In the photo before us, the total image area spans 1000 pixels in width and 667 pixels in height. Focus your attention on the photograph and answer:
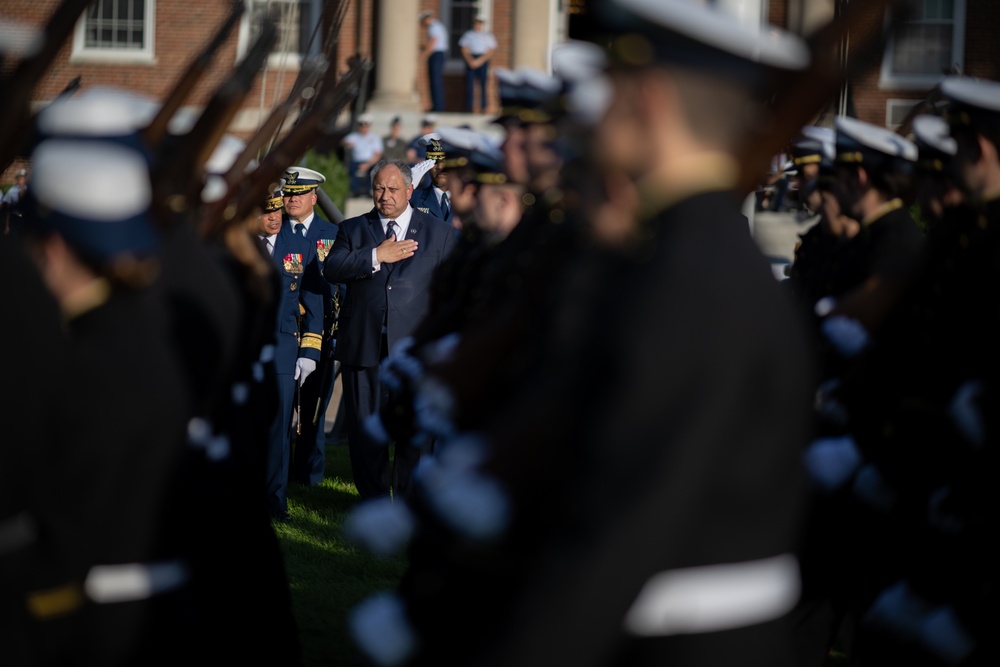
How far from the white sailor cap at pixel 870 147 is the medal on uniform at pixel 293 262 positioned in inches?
182

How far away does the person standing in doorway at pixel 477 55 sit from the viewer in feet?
84.0

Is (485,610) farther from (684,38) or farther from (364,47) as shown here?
(364,47)

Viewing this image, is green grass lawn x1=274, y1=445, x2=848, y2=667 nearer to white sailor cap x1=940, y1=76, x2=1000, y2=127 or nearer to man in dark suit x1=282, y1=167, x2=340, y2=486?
man in dark suit x1=282, y1=167, x2=340, y2=486

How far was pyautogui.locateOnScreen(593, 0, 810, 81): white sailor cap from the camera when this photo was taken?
225cm

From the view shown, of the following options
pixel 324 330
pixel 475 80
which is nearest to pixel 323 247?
pixel 324 330

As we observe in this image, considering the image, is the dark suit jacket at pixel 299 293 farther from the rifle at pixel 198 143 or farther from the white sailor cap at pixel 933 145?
the white sailor cap at pixel 933 145

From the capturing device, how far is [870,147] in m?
5.46

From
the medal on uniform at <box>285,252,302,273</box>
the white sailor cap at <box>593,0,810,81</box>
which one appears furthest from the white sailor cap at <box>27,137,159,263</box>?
the medal on uniform at <box>285,252,302,273</box>

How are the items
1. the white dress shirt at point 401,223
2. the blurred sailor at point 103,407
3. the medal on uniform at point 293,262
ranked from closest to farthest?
the blurred sailor at point 103,407
the white dress shirt at point 401,223
the medal on uniform at point 293,262

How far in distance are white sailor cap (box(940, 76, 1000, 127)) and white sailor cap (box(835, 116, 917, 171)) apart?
45.0 inches

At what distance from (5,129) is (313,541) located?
15.5 feet

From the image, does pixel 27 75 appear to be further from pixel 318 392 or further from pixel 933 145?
pixel 318 392

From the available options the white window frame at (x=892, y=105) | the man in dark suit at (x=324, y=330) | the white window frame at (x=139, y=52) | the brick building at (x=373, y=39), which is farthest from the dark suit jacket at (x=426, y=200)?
the white window frame at (x=139, y=52)

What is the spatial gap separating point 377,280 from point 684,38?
672 cm
